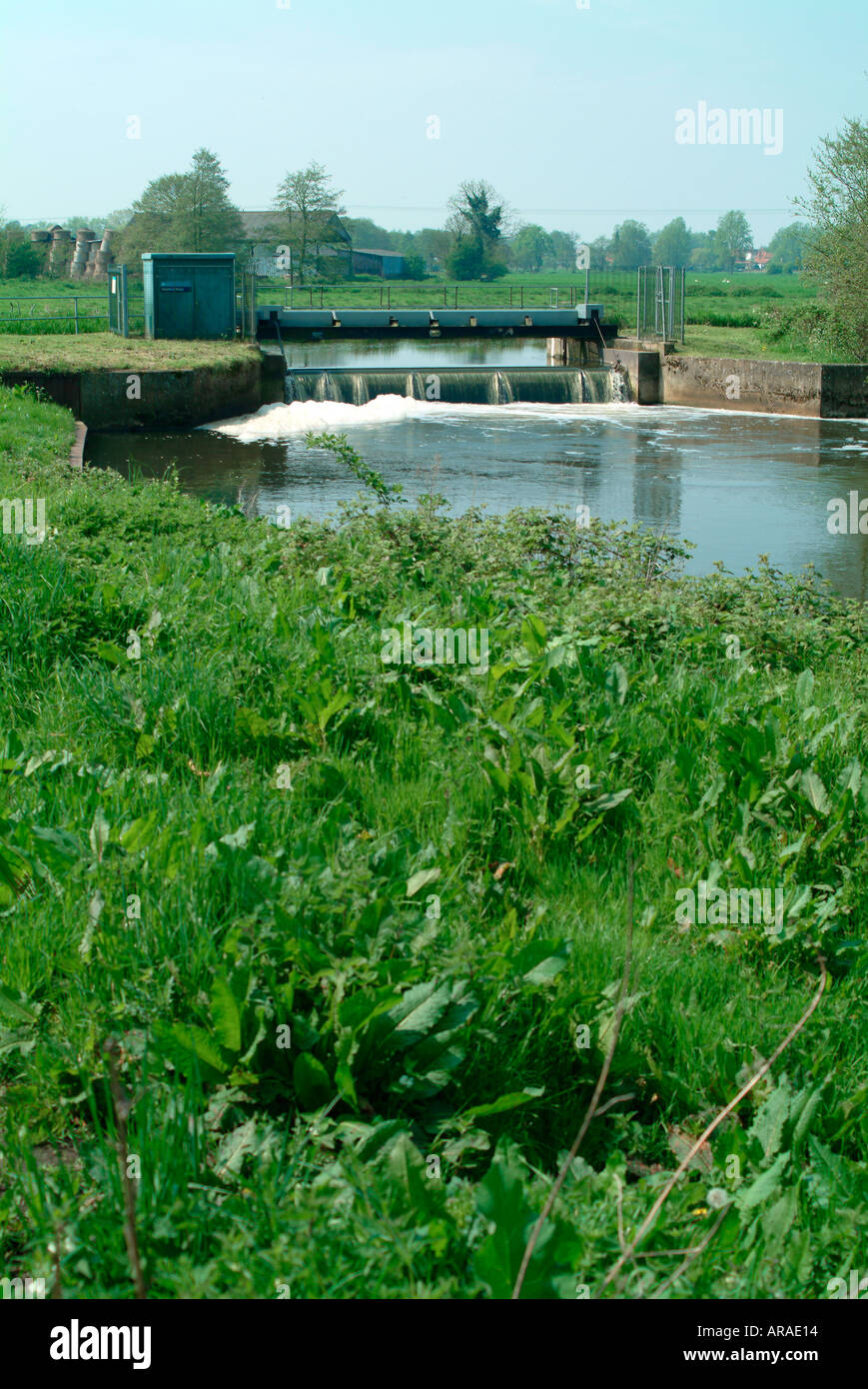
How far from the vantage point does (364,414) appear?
28844 mm

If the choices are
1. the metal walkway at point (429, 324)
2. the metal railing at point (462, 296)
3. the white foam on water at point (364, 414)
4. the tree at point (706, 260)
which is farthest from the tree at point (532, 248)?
the white foam on water at point (364, 414)

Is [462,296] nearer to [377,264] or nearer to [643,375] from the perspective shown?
[643,375]

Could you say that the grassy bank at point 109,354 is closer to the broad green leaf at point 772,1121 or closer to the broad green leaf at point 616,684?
the broad green leaf at point 616,684

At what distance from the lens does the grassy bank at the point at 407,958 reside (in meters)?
2.30

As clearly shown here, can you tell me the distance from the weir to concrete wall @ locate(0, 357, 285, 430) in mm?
3244

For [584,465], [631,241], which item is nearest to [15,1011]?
[584,465]

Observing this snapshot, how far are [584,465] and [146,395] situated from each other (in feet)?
28.7

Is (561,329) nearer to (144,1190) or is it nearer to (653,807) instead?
(653,807)

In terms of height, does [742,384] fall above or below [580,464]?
above

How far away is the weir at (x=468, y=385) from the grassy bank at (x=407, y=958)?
81.0 ft

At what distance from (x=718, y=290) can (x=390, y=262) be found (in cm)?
5529

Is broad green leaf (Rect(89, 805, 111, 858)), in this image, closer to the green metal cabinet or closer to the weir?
the weir

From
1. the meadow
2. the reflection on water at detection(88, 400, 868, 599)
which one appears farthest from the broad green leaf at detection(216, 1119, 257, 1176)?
the meadow
